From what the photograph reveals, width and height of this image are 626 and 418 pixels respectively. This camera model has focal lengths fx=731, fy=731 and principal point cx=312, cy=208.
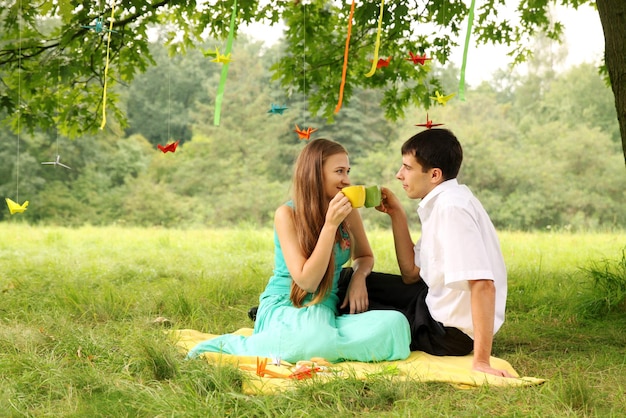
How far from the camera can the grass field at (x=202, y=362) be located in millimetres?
2740

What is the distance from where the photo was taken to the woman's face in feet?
11.4

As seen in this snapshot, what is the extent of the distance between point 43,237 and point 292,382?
26.3ft

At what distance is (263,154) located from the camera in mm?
21609

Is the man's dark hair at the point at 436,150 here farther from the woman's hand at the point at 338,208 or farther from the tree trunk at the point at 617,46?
the tree trunk at the point at 617,46

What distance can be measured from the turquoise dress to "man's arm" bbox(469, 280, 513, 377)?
0.40 meters

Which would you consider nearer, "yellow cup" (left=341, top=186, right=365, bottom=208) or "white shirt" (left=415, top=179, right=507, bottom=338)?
"white shirt" (left=415, top=179, right=507, bottom=338)

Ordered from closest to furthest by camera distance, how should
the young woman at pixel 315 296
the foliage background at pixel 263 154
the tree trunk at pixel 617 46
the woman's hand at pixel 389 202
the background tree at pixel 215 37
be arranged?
the young woman at pixel 315 296, the woman's hand at pixel 389 202, the tree trunk at pixel 617 46, the background tree at pixel 215 37, the foliage background at pixel 263 154

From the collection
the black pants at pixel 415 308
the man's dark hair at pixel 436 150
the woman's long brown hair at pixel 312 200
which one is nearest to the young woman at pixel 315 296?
the woman's long brown hair at pixel 312 200

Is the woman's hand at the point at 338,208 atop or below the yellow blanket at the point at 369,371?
atop

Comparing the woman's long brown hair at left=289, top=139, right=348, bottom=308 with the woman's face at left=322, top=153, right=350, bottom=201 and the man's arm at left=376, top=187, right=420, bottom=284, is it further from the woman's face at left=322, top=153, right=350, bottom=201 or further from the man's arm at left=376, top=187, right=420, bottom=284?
the man's arm at left=376, top=187, right=420, bottom=284

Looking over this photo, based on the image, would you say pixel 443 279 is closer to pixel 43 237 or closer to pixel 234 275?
pixel 234 275

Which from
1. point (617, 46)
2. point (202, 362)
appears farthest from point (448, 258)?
point (617, 46)

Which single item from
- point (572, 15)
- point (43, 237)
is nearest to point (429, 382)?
point (43, 237)

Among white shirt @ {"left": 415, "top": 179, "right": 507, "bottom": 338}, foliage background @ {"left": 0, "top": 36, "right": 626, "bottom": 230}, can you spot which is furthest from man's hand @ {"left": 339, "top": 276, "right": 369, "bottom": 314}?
foliage background @ {"left": 0, "top": 36, "right": 626, "bottom": 230}
